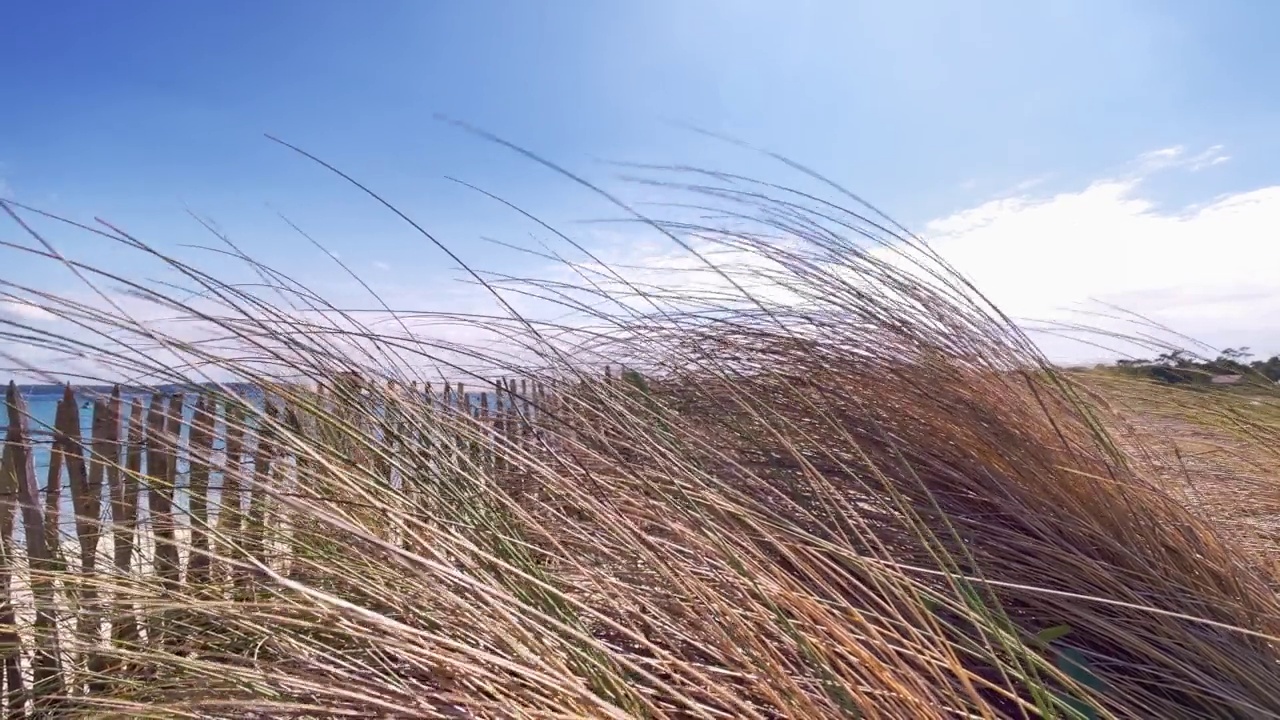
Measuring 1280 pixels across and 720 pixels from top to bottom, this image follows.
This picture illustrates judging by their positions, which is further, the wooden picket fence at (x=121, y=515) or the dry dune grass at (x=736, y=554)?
the wooden picket fence at (x=121, y=515)

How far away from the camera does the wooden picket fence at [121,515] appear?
49.3 inches

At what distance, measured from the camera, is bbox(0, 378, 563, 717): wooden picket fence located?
49.3 inches

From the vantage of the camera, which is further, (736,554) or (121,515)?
(121,515)

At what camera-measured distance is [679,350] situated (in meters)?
2.04

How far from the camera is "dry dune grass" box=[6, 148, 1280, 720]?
0.89m

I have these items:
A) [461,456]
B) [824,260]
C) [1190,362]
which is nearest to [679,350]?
[824,260]

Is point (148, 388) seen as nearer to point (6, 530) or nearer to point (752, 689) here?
point (752, 689)

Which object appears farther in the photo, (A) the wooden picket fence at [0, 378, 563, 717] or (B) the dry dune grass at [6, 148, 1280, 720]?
(A) the wooden picket fence at [0, 378, 563, 717]

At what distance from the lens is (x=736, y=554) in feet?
3.08

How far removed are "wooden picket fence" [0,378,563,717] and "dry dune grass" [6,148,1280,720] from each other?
0.18 feet

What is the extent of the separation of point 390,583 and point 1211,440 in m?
2.58

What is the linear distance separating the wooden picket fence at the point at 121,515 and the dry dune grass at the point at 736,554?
0.18 ft

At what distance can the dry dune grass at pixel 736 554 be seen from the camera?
Answer: 0.89 m

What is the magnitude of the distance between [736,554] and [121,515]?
2416 mm
